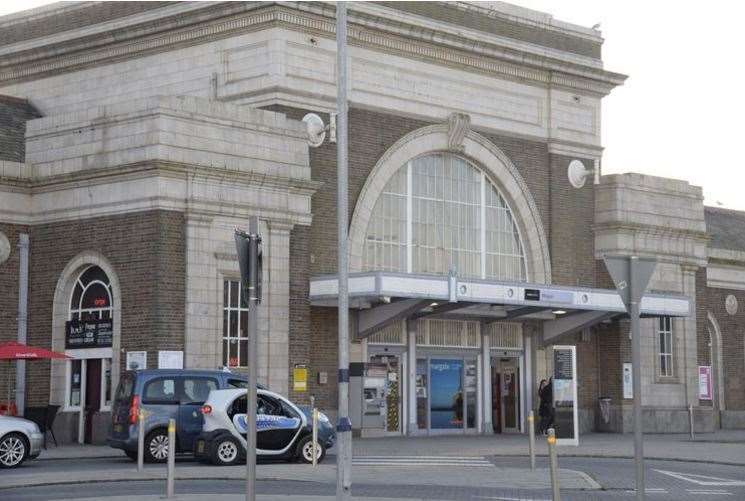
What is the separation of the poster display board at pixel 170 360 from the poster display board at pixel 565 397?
30.3 ft

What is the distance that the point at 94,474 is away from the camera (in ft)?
81.6

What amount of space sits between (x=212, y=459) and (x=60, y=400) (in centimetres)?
969

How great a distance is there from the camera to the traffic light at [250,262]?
53.5 ft

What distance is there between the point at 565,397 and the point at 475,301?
155 inches

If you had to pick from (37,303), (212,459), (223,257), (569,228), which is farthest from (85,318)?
(569,228)

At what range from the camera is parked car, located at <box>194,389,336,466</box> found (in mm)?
27703

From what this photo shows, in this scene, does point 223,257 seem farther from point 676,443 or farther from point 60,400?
point 676,443

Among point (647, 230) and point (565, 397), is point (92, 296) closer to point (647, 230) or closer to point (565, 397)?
point (565, 397)

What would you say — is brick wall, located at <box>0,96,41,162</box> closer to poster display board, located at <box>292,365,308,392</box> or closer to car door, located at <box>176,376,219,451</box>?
poster display board, located at <box>292,365,308,392</box>

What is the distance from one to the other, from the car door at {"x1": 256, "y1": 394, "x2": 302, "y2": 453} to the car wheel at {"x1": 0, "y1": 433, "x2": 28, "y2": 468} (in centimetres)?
444

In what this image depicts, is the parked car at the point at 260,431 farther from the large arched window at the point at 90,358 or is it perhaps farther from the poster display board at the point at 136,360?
the large arched window at the point at 90,358

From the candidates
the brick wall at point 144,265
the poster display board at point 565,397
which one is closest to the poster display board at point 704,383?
the poster display board at point 565,397

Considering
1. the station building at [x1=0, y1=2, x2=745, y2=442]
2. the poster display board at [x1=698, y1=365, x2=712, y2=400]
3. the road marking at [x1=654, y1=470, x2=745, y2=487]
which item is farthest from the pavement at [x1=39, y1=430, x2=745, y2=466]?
the poster display board at [x1=698, y1=365, x2=712, y2=400]

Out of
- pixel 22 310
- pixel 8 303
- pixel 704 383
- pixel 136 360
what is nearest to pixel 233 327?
pixel 136 360
